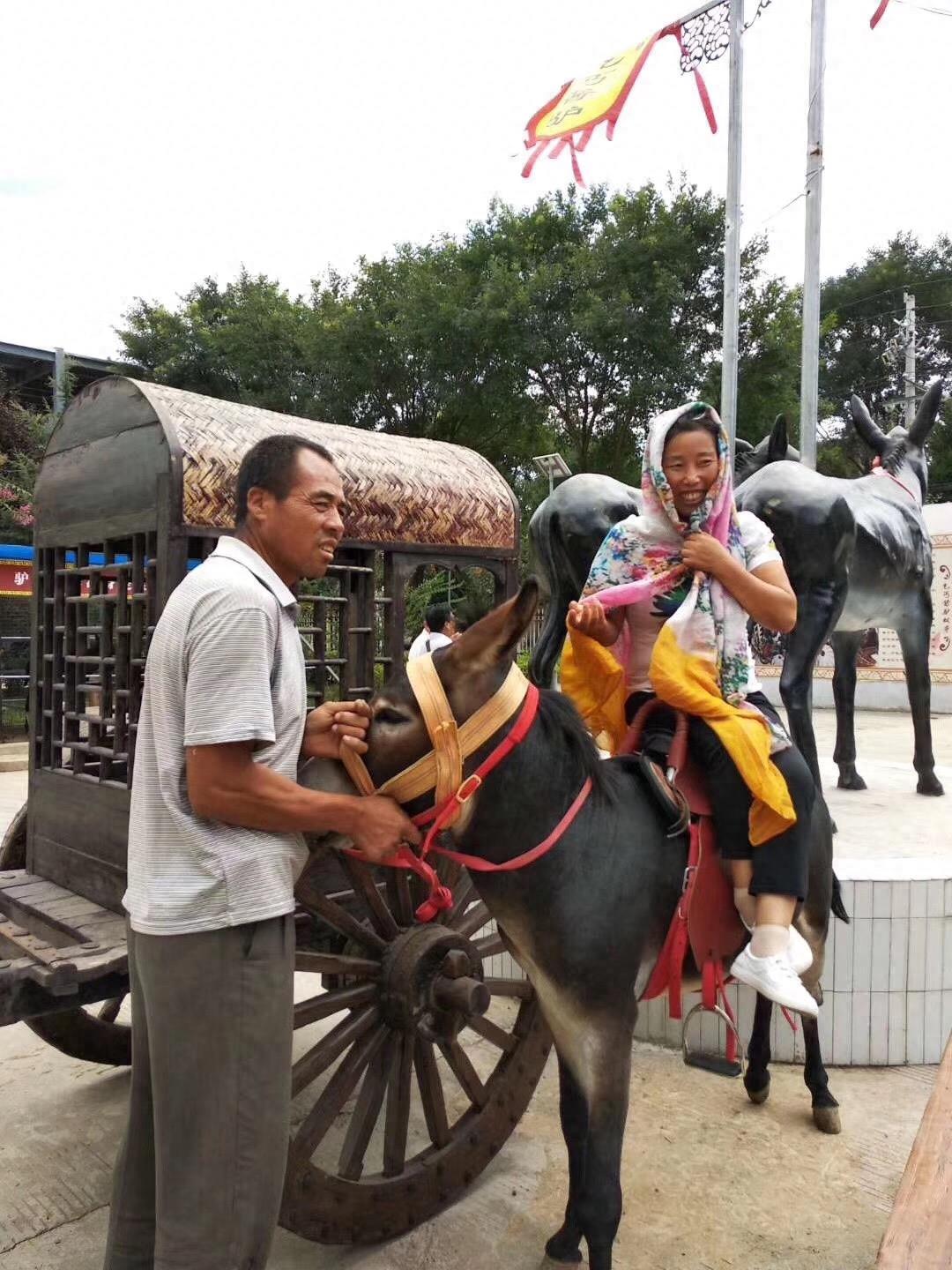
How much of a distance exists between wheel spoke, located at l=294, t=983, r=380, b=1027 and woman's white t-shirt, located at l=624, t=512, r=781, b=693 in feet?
3.88

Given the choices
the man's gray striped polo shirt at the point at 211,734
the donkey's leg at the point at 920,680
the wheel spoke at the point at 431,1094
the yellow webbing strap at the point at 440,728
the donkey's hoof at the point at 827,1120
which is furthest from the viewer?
the donkey's leg at the point at 920,680

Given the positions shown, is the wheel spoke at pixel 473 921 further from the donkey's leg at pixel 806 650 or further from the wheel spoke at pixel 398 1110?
the donkey's leg at pixel 806 650

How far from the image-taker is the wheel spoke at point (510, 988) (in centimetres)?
298

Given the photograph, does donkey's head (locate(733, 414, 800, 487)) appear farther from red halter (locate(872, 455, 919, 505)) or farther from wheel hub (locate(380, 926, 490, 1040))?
wheel hub (locate(380, 926, 490, 1040))

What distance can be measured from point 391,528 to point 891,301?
32495 mm

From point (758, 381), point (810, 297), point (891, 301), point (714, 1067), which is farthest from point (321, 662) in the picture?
point (891, 301)

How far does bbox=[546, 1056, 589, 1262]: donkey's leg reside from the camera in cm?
240

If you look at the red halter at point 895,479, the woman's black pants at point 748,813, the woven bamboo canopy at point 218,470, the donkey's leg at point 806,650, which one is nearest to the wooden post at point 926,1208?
the woman's black pants at point 748,813

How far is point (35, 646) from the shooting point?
331 cm

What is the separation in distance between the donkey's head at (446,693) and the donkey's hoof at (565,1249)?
1664 millimetres

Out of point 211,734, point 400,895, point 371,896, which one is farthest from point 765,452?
point 211,734

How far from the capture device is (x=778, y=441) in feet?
16.6

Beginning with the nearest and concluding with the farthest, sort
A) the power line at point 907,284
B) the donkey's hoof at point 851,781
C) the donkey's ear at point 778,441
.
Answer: the donkey's ear at point 778,441 → the donkey's hoof at point 851,781 → the power line at point 907,284

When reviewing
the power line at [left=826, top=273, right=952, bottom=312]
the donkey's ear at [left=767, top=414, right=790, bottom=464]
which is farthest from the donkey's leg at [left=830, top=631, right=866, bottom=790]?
the power line at [left=826, top=273, right=952, bottom=312]
